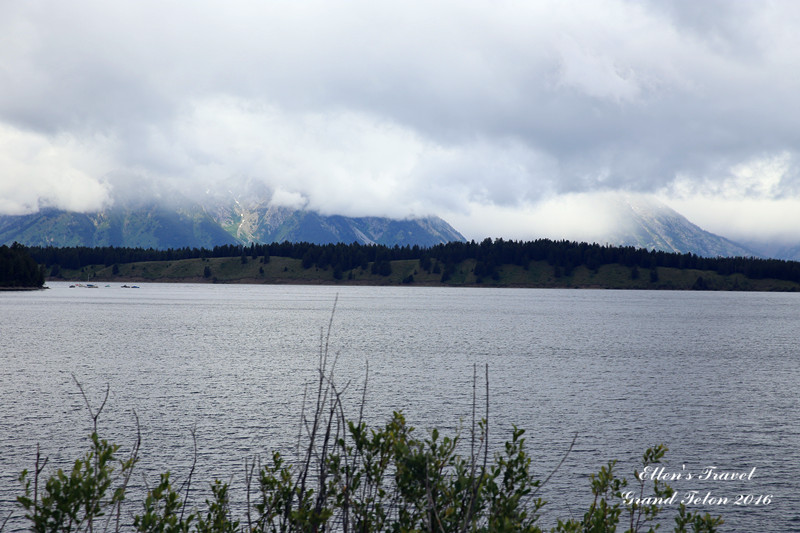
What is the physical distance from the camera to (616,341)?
99.8 metres

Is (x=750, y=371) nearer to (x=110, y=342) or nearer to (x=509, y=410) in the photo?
(x=509, y=410)

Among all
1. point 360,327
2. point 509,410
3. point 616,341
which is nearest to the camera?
point 509,410

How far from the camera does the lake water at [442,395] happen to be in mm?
32562

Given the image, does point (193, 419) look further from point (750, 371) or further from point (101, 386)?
point (750, 371)

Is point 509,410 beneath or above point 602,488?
beneath

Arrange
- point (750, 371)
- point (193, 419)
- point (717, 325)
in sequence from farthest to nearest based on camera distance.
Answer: point (717, 325) < point (750, 371) < point (193, 419)

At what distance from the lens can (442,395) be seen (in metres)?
51.2

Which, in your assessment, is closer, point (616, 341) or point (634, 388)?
point (634, 388)

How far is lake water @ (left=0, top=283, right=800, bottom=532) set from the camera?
32.6 meters

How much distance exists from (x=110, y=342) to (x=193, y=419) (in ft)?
175

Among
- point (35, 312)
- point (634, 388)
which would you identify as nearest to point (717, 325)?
point (634, 388)

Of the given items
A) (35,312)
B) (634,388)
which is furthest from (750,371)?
(35,312)

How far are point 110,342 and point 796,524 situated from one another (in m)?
83.9

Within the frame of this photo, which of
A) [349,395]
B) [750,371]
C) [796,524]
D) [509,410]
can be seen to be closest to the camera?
[796,524]
